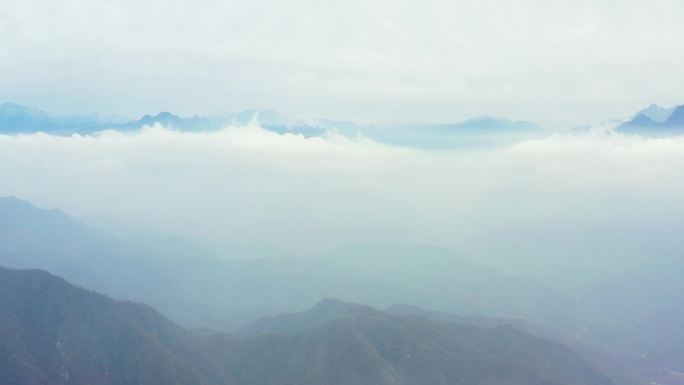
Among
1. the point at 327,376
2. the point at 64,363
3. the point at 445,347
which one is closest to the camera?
the point at 64,363

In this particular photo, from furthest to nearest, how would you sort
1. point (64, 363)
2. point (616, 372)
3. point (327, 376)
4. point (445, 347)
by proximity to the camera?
point (616, 372)
point (445, 347)
point (327, 376)
point (64, 363)

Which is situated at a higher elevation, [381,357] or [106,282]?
[381,357]

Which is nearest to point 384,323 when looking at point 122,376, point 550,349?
point 550,349

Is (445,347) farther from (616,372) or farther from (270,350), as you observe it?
(616,372)

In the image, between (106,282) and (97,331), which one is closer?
(97,331)

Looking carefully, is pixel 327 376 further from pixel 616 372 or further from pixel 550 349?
pixel 616 372

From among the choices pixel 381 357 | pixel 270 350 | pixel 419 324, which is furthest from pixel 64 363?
pixel 419 324

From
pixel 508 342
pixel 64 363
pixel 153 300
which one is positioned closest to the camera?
pixel 64 363

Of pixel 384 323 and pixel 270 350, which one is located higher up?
pixel 384 323

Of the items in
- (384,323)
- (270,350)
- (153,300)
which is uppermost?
(384,323)
